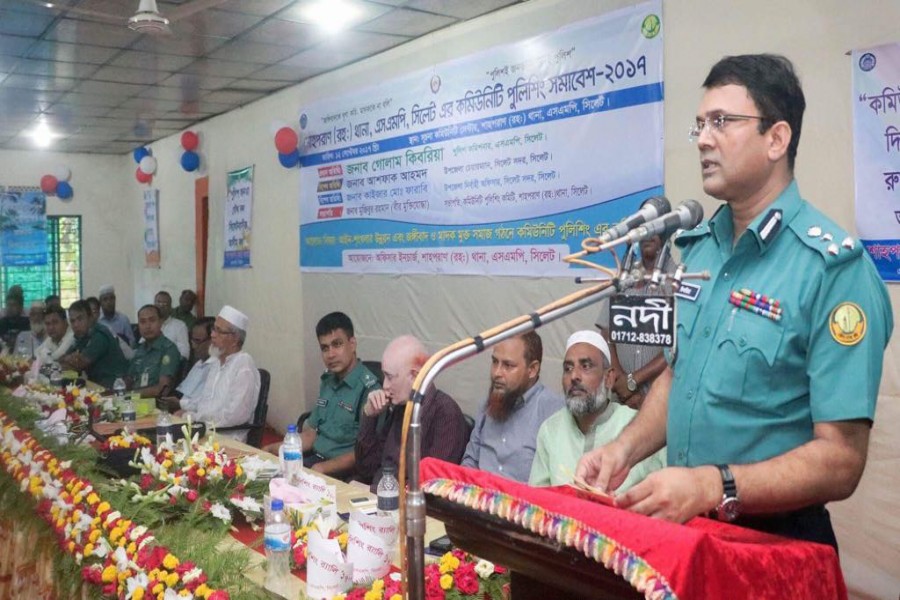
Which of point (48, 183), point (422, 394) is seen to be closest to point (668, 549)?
point (422, 394)

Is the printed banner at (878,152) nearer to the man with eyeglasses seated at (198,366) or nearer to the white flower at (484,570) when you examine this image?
the white flower at (484,570)

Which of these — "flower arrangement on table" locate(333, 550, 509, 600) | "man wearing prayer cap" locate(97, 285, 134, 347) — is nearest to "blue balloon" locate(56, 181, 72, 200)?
"man wearing prayer cap" locate(97, 285, 134, 347)

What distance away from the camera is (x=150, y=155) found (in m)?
10.1

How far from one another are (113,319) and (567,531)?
8.65 metres

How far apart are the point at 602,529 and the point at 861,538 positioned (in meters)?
2.52

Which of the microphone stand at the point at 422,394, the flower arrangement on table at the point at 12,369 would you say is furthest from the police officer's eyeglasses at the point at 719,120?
the flower arrangement on table at the point at 12,369

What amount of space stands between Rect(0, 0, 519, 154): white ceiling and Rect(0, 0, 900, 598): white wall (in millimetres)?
213

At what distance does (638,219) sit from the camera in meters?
1.07

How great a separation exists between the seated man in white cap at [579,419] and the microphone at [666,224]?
5.91 feet

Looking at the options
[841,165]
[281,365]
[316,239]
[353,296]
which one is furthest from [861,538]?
[281,365]

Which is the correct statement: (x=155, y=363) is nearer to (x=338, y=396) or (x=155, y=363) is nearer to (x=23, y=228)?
(x=338, y=396)

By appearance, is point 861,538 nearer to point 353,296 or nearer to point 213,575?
point 213,575

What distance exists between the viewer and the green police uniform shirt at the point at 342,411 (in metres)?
4.00

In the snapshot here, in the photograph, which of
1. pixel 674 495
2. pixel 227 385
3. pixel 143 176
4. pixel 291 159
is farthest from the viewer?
pixel 143 176
